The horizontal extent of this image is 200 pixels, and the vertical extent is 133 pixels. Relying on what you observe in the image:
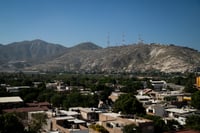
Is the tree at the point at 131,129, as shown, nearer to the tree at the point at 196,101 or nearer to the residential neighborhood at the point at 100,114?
the residential neighborhood at the point at 100,114

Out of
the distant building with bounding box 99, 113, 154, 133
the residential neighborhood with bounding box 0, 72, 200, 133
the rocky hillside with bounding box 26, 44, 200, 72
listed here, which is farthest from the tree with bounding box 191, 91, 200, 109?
the rocky hillside with bounding box 26, 44, 200, 72

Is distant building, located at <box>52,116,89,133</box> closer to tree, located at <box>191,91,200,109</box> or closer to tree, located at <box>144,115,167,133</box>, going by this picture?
tree, located at <box>144,115,167,133</box>

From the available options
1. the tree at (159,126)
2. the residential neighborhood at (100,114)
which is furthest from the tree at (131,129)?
the tree at (159,126)

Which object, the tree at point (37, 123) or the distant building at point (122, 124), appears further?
the distant building at point (122, 124)

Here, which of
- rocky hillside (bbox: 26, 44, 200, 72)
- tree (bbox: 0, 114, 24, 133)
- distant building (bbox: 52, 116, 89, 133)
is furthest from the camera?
rocky hillside (bbox: 26, 44, 200, 72)

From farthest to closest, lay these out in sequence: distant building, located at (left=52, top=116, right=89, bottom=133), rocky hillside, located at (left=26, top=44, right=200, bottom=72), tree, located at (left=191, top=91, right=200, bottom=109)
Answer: rocky hillside, located at (left=26, top=44, right=200, bottom=72), tree, located at (left=191, top=91, right=200, bottom=109), distant building, located at (left=52, top=116, right=89, bottom=133)

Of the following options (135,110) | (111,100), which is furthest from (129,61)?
(135,110)

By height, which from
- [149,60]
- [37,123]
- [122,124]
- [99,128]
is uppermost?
[149,60]

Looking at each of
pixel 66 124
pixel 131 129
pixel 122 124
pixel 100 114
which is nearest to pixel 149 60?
pixel 100 114

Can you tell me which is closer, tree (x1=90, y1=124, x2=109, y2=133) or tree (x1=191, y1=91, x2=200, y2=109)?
tree (x1=90, y1=124, x2=109, y2=133)

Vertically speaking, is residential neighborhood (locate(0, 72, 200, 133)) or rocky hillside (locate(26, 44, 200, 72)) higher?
rocky hillside (locate(26, 44, 200, 72))

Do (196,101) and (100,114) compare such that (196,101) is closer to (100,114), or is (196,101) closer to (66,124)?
(100,114)
